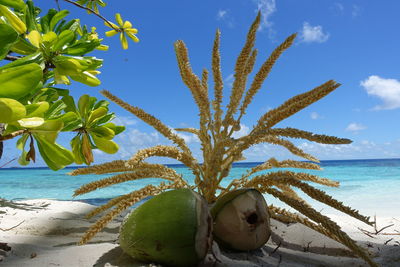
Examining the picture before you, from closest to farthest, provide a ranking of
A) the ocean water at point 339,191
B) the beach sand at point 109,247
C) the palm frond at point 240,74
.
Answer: the beach sand at point 109,247 → the palm frond at point 240,74 → the ocean water at point 339,191

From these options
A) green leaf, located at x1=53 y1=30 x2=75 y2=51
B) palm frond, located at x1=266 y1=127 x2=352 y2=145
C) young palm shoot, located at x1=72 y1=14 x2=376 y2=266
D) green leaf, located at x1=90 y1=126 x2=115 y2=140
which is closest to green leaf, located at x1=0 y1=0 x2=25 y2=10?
green leaf, located at x1=53 y1=30 x2=75 y2=51

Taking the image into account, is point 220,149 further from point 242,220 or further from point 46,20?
point 46,20

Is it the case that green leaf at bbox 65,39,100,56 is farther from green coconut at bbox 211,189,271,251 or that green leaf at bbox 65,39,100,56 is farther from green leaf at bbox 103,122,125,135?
green coconut at bbox 211,189,271,251

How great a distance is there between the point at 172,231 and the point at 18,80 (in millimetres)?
716

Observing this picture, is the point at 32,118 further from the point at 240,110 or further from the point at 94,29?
the point at 94,29

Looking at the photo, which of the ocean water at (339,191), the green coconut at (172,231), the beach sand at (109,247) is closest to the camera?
the green coconut at (172,231)

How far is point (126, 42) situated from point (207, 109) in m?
0.68

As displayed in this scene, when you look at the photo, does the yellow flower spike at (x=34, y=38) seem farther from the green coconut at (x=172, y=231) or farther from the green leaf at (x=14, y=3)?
the green coconut at (x=172, y=231)

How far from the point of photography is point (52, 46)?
80 centimetres

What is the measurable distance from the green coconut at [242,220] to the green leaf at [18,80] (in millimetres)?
972

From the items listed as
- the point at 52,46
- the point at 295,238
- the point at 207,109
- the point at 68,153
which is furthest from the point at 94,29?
the point at 295,238

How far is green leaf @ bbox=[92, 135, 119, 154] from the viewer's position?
94cm

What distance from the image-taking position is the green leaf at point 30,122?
616 mm

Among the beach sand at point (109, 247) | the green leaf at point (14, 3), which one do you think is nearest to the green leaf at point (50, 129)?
the green leaf at point (14, 3)
